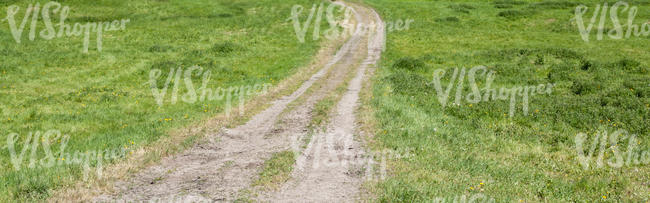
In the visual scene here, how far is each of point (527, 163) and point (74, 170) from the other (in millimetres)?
12003

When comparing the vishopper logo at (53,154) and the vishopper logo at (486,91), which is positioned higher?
the vishopper logo at (486,91)

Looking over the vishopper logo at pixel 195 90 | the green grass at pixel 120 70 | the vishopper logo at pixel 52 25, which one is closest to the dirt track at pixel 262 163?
the green grass at pixel 120 70

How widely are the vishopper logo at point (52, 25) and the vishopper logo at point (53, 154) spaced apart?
73.8 ft

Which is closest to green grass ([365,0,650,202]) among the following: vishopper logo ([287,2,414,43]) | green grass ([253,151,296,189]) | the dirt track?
the dirt track

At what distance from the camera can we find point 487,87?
72.3ft

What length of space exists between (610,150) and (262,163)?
35.4 ft

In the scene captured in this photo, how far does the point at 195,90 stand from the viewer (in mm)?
22266

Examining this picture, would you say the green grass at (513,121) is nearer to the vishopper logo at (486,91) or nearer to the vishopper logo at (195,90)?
the vishopper logo at (486,91)

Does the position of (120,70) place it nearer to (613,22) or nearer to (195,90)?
(195,90)

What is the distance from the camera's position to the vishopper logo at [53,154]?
35.7 feet

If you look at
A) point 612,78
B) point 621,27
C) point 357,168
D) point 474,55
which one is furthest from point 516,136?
point 621,27

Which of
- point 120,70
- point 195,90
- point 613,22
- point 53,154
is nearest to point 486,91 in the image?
point 195,90

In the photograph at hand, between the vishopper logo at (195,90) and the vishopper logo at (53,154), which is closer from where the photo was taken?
the vishopper logo at (53,154)

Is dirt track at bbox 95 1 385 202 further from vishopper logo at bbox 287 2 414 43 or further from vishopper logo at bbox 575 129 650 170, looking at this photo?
vishopper logo at bbox 287 2 414 43
